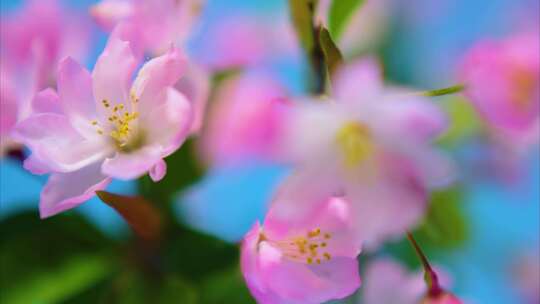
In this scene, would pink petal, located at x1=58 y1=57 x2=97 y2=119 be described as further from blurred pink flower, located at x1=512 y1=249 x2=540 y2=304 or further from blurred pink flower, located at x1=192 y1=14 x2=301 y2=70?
blurred pink flower, located at x1=512 y1=249 x2=540 y2=304

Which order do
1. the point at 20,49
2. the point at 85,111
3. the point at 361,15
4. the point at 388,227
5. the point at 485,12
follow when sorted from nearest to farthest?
the point at 388,227, the point at 85,111, the point at 20,49, the point at 485,12, the point at 361,15

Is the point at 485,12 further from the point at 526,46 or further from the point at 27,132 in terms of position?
the point at 27,132

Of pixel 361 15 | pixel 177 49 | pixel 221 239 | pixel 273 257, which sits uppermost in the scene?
pixel 177 49

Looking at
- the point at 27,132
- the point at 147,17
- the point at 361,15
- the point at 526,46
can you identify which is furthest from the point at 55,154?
the point at 361,15

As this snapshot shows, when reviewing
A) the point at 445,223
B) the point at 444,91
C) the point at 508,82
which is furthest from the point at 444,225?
the point at 444,91

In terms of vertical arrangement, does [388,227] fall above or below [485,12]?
above

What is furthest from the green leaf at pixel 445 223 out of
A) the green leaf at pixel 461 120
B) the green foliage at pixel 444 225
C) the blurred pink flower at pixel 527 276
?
the blurred pink flower at pixel 527 276
